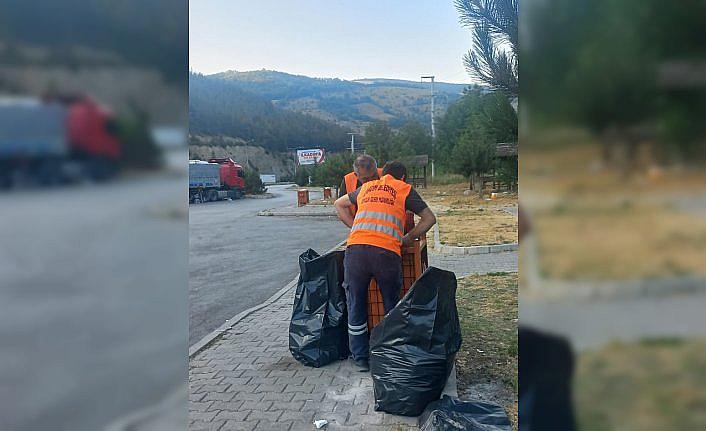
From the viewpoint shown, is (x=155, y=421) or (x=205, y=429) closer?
(x=155, y=421)

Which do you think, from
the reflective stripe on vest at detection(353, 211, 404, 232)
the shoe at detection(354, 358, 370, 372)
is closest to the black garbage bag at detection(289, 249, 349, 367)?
the shoe at detection(354, 358, 370, 372)

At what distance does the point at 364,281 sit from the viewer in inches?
148

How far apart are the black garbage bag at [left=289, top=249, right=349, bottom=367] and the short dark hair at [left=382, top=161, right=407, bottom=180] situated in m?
0.70

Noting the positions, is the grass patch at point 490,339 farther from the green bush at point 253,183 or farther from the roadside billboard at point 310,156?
the green bush at point 253,183

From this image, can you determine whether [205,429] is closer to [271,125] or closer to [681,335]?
[681,335]

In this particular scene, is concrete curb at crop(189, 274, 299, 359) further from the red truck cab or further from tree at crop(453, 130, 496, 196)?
the red truck cab

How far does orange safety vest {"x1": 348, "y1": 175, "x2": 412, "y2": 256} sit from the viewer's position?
145 inches

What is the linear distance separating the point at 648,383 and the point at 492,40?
376cm

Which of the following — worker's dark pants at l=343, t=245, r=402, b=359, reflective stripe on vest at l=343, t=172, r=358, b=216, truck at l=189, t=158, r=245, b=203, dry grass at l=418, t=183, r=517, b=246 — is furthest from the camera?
truck at l=189, t=158, r=245, b=203

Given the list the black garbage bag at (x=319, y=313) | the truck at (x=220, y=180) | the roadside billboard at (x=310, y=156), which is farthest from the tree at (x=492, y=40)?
the roadside billboard at (x=310, y=156)

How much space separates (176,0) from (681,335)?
112 cm

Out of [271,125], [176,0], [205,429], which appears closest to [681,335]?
[176,0]

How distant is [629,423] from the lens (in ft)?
3.59

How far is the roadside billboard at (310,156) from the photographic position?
24856 mm
